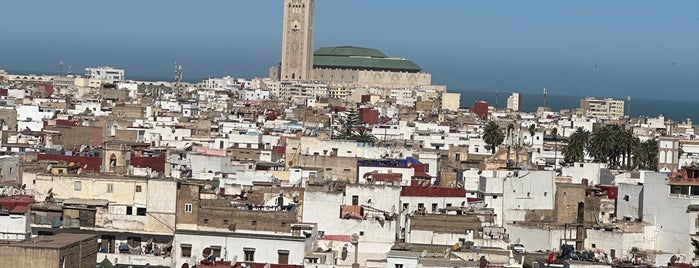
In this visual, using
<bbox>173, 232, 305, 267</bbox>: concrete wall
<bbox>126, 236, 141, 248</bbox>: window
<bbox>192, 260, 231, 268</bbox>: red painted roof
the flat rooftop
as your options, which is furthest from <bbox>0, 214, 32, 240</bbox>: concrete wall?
<bbox>126, 236, 141, 248</bbox>: window

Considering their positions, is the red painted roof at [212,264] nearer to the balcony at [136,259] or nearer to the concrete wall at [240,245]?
the concrete wall at [240,245]

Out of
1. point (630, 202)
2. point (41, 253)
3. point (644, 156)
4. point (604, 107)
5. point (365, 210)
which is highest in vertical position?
point (604, 107)

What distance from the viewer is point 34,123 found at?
6831cm

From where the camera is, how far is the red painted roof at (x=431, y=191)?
120 feet

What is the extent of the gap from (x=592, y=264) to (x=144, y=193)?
9.22 metres

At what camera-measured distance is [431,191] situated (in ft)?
123

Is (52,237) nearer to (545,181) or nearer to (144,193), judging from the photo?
(144,193)

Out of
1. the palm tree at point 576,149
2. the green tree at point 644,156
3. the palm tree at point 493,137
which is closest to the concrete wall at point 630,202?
the palm tree at point 576,149

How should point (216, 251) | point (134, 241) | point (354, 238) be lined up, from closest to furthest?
point (216, 251) < point (134, 241) < point (354, 238)

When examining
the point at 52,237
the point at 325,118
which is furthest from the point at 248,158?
the point at 325,118

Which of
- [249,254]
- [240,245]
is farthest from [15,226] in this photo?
[249,254]

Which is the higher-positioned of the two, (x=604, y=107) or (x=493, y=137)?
(x=604, y=107)

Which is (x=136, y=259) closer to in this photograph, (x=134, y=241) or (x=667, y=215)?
(x=134, y=241)

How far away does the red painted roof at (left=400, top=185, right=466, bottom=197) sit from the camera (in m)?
36.6
